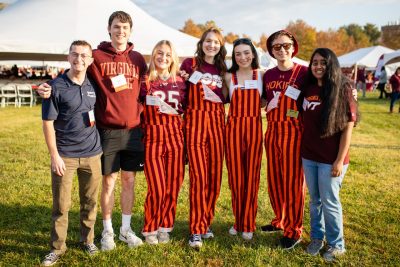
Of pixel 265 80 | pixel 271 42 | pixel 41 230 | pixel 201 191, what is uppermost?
pixel 271 42

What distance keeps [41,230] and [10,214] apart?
61cm

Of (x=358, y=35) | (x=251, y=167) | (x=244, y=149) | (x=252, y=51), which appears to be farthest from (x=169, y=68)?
(x=358, y=35)

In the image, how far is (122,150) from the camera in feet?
10.6

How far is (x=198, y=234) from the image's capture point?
339 centimetres

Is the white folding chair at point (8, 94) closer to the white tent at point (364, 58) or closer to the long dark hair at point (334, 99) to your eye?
the long dark hair at point (334, 99)

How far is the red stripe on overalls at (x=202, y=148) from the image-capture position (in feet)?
10.8

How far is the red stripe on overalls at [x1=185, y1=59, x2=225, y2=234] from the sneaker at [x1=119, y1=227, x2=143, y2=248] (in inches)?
19.9

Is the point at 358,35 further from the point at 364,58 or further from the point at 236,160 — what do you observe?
the point at 236,160

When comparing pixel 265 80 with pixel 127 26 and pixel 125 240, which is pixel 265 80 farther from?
pixel 125 240

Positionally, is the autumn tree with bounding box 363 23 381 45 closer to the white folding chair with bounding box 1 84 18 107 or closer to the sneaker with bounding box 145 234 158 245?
the white folding chair with bounding box 1 84 18 107

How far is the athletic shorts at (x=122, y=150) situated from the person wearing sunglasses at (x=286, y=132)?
3.94 ft

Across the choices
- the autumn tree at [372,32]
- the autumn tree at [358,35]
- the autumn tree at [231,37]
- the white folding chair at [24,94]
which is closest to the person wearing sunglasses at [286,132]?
the white folding chair at [24,94]

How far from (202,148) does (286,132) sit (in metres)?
0.77

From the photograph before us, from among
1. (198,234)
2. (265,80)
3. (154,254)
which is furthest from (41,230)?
(265,80)
